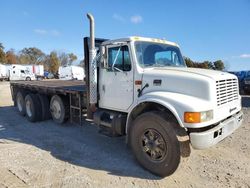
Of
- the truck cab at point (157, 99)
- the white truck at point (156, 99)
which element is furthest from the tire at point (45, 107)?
the truck cab at point (157, 99)

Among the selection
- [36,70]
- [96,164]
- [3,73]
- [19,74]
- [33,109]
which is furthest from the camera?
[36,70]

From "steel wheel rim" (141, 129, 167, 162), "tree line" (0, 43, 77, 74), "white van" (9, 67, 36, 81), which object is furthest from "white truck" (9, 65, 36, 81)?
"steel wheel rim" (141, 129, 167, 162)

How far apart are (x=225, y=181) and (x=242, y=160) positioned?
1.08m

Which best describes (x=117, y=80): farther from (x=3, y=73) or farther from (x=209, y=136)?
(x=3, y=73)

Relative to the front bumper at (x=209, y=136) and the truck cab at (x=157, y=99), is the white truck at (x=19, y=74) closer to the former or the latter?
the truck cab at (x=157, y=99)

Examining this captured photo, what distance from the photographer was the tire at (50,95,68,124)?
765 cm

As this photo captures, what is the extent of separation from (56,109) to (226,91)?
5.49m

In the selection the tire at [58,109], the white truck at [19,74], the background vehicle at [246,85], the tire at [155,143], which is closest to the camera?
the tire at [155,143]

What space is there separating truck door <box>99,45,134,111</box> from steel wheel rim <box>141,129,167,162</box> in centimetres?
83

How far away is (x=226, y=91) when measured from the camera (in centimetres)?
456

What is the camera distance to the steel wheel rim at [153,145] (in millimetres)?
4341

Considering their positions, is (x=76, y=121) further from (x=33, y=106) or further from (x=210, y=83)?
(x=210, y=83)

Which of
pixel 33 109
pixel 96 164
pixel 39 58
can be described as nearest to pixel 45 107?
pixel 33 109

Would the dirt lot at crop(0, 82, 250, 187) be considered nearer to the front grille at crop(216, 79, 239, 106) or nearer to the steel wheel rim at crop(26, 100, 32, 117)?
the front grille at crop(216, 79, 239, 106)
